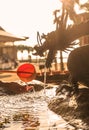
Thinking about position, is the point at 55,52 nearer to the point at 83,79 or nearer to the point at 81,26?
the point at 81,26

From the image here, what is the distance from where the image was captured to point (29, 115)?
792 centimetres

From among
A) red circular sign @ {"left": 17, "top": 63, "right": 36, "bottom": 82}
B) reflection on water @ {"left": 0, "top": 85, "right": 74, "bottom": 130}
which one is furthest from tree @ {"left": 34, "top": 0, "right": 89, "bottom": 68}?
red circular sign @ {"left": 17, "top": 63, "right": 36, "bottom": 82}

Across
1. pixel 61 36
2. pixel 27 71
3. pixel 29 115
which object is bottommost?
pixel 29 115

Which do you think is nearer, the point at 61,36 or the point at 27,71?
the point at 61,36

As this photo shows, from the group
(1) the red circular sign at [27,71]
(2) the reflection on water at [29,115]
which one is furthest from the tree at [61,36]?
(1) the red circular sign at [27,71]

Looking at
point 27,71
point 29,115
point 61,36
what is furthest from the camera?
point 27,71

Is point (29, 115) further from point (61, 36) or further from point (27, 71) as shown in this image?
point (27, 71)

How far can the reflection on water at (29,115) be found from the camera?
22.1 feet

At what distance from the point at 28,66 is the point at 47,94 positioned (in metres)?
1.06

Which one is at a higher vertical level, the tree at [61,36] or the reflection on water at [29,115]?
the tree at [61,36]

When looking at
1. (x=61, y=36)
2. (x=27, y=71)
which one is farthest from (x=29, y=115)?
(x=27, y=71)

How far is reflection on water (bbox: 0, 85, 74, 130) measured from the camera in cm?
674

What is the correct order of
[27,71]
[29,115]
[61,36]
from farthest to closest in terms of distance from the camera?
1. [27,71]
2. [29,115]
3. [61,36]

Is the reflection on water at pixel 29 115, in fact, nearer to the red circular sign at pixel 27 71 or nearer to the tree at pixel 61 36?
the red circular sign at pixel 27 71
